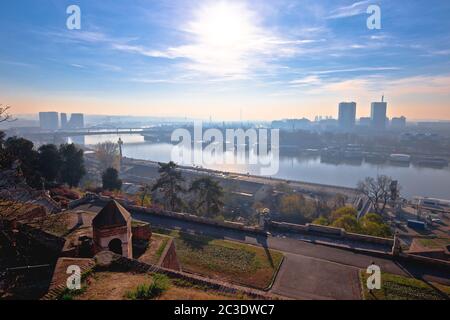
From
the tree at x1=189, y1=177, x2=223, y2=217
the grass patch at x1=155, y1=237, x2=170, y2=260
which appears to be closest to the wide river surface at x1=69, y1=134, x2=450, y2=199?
the tree at x1=189, y1=177, x2=223, y2=217

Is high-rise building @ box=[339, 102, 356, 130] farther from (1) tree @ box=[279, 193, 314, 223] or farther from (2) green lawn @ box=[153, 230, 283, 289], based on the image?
(2) green lawn @ box=[153, 230, 283, 289]

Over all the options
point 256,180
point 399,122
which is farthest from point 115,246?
point 399,122


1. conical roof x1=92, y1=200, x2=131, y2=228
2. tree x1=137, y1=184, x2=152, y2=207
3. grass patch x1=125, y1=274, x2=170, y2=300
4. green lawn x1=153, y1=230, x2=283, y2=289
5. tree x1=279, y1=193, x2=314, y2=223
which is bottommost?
tree x1=279, y1=193, x2=314, y2=223
